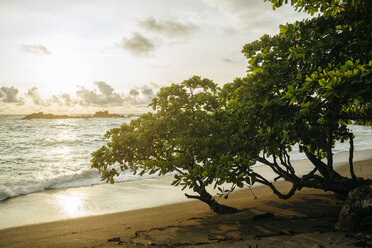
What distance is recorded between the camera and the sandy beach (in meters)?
4.45

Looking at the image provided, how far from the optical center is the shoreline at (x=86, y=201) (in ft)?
27.9

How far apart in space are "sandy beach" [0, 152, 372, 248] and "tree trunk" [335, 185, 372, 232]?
16cm

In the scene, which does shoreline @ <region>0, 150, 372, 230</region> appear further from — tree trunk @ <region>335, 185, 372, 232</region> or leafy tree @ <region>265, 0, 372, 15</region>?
leafy tree @ <region>265, 0, 372, 15</region>

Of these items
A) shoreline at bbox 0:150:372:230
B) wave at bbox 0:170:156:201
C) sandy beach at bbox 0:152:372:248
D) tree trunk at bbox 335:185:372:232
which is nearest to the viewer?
tree trunk at bbox 335:185:372:232

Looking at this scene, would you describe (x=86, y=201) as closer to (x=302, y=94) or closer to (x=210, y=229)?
(x=210, y=229)

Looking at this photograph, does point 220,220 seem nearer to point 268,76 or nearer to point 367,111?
point 268,76

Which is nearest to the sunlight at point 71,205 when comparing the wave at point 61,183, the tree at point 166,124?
the wave at point 61,183

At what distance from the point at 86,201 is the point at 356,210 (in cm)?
906

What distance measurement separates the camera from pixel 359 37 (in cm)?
421

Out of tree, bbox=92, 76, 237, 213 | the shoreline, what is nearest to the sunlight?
the shoreline

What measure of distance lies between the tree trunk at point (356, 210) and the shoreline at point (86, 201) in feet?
19.2

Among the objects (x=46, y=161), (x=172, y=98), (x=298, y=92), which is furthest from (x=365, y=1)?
(x=46, y=161)

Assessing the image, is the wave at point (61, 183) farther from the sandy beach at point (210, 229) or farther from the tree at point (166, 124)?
the tree at point (166, 124)

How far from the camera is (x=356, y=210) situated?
13.8 feet
